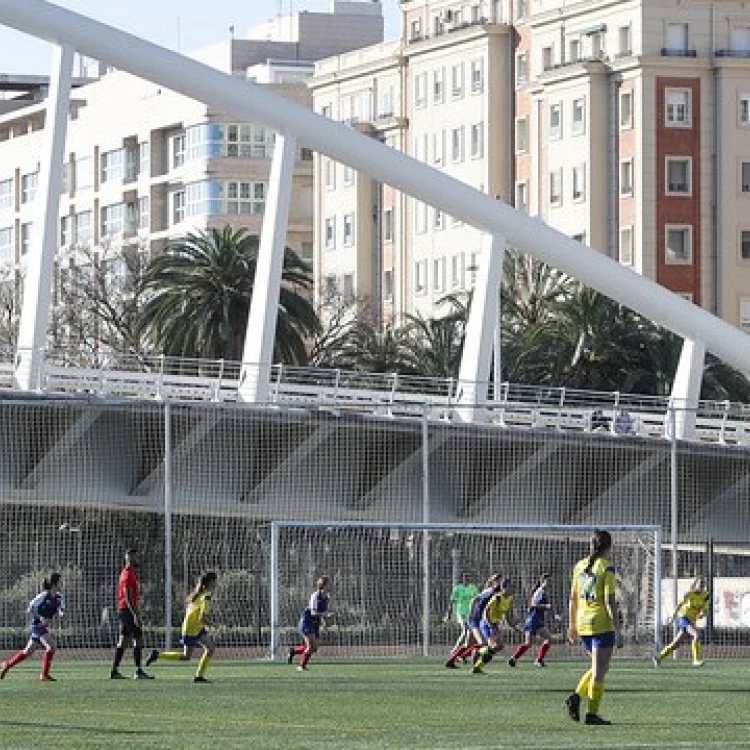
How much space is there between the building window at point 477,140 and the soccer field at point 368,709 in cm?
7903

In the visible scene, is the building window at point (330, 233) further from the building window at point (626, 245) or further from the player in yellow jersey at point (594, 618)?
the player in yellow jersey at point (594, 618)

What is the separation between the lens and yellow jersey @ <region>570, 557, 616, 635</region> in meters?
29.2

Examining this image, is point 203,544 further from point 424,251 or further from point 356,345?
point 424,251

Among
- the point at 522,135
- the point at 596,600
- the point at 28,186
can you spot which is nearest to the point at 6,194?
the point at 28,186

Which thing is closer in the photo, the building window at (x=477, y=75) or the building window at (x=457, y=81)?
the building window at (x=477, y=75)

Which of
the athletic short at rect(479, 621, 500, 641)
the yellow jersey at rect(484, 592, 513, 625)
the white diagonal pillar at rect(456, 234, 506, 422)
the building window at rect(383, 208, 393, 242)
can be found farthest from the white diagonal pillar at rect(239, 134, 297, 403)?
the building window at rect(383, 208, 393, 242)

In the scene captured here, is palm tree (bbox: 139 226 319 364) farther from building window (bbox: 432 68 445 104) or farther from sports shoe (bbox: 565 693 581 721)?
sports shoe (bbox: 565 693 581 721)

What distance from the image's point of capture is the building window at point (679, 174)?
115 metres

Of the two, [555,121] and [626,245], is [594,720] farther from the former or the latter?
[555,121]

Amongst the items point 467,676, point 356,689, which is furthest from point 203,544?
point 356,689

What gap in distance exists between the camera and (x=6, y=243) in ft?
531

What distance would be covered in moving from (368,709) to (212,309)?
175ft

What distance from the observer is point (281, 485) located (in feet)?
193

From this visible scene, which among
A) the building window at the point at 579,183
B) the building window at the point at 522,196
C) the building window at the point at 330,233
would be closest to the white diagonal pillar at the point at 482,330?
the building window at the point at 579,183
